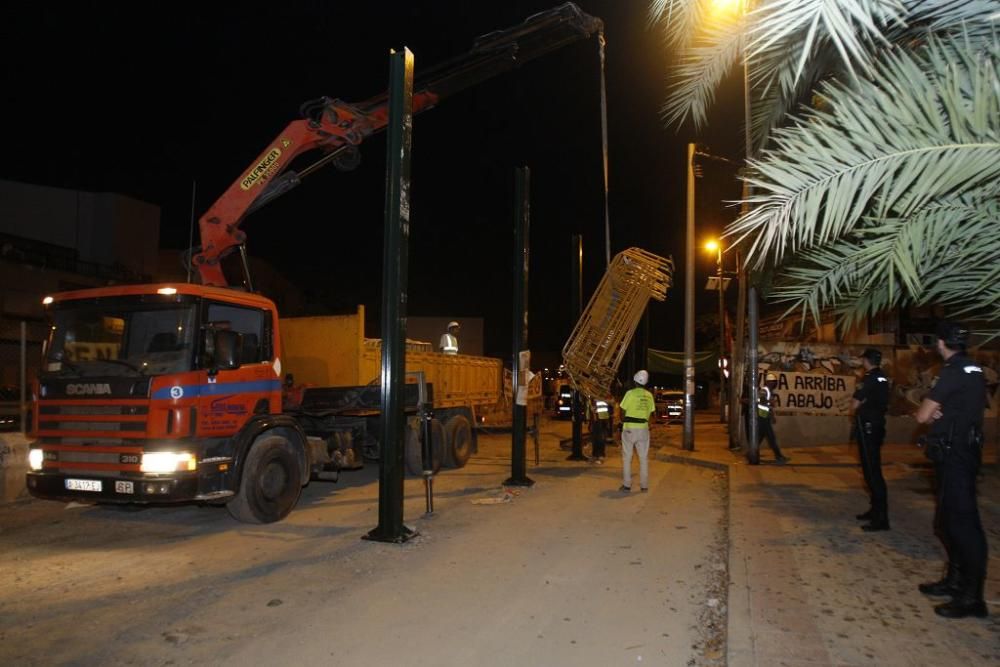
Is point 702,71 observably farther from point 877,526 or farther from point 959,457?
point 877,526

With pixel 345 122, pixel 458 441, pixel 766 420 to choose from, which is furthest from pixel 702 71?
pixel 766 420

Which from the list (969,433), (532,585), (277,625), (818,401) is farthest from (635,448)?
(818,401)

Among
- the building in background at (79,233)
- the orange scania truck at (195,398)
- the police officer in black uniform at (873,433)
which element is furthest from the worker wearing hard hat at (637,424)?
the building in background at (79,233)

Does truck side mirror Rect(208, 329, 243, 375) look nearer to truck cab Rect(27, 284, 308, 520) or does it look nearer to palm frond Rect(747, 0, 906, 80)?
truck cab Rect(27, 284, 308, 520)

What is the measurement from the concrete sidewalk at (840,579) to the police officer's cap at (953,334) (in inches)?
76.7

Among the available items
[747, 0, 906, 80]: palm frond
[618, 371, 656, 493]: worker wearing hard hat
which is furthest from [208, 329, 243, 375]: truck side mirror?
[747, 0, 906, 80]: palm frond

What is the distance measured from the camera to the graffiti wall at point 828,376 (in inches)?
688

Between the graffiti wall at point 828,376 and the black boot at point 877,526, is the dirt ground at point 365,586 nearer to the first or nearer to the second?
the black boot at point 877,526

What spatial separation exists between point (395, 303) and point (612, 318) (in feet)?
29.3

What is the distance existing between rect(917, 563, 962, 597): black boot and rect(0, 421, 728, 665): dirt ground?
1.57m

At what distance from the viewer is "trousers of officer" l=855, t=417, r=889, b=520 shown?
25.0ft

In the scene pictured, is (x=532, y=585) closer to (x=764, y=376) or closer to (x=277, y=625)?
(x=277, y=625)

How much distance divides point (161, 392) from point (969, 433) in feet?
24.0

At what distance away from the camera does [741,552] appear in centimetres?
703
